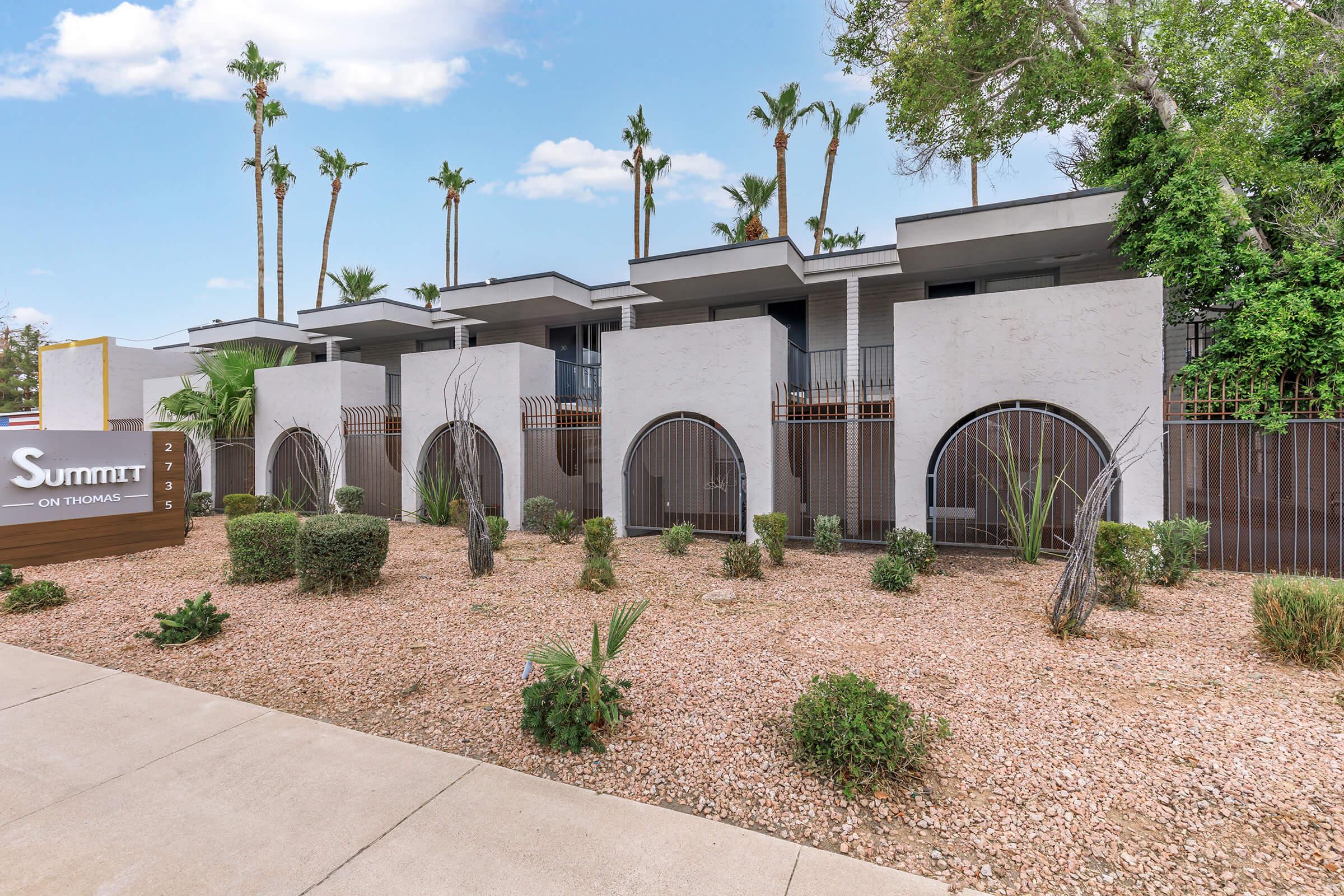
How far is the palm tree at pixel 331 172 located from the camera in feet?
82.8

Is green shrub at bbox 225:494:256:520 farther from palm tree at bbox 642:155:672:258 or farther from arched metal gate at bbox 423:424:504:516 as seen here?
palm tree at bbox 642:155:672:258

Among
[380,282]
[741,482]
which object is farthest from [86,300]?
[741,482]

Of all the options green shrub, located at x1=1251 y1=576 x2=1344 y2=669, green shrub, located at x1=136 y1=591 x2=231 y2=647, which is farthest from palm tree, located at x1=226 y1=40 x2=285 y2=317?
green shrub, located at x1=1251 y1=576 x2=1344 y2=669

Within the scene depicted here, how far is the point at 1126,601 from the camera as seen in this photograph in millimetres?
5949

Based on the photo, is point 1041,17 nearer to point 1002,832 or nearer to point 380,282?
point 1002,832

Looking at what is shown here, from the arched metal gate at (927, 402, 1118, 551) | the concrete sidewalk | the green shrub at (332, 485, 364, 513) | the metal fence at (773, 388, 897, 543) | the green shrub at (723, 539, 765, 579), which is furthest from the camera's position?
the green shrub at (332, 485, 364, 513)

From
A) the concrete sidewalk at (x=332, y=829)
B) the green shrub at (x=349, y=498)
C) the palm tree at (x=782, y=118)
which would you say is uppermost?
the palm tree at (x=782, y=118)

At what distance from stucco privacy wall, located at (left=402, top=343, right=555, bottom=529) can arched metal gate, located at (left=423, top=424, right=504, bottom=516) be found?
15 centimetres

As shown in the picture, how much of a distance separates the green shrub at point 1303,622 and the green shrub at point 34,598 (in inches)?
464

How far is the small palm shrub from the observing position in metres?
3.30

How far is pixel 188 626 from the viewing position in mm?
5168

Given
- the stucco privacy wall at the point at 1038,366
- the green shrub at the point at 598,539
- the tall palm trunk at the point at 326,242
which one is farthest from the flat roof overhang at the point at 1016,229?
the tall palm trunk at the point at 326,242

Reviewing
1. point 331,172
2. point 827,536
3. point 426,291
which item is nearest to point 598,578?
point 827,536

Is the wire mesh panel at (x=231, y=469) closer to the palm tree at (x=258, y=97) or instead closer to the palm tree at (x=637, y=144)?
the palm tree at (x=258, y=97)
